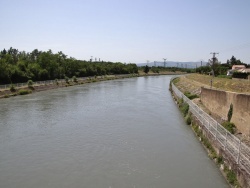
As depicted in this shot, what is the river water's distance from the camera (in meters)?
10.0

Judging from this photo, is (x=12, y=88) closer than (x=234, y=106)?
No

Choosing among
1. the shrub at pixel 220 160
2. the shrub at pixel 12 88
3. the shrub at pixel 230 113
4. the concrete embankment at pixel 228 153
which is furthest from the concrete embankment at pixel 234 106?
the shrub at pixel 12 88

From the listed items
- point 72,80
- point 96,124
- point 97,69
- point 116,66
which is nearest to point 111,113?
point 96,124

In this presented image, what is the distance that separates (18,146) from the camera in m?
13.8

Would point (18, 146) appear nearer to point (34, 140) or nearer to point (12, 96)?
point (34, 140)

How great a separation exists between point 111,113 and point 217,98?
8949mm

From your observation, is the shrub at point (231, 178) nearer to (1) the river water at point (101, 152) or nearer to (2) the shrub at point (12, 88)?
(1) the river water at point (101, 152)

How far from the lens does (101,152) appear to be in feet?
42.3

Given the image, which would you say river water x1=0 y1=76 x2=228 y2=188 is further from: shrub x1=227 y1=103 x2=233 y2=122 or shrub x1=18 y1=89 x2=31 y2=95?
shrub x1=18 y1=89 x2=31 y2=95

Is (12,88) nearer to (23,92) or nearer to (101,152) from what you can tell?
(23,92)

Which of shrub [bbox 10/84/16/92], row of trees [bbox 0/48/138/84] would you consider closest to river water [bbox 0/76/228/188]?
shrub [bbox 10/84/16/92]

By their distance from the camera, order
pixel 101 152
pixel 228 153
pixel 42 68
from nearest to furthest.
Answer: pixel 228 153, pixel 101 152, pixel 42 68

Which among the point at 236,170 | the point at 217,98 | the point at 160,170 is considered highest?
the point at 217,98

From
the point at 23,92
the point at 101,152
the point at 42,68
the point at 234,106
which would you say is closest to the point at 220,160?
the point at 234,106
